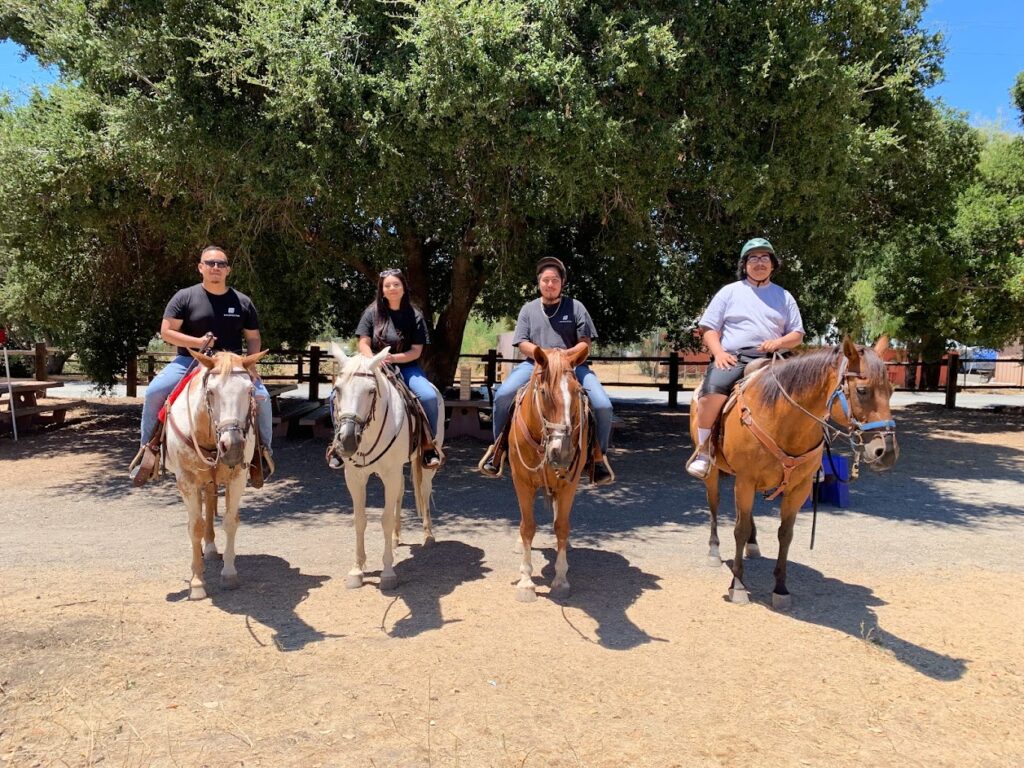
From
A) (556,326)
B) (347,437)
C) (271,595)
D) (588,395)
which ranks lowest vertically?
(271,595)

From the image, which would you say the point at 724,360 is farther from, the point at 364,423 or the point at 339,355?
the point at 339,355

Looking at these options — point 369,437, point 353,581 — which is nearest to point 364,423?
point 369,437

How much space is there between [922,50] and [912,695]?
1130cm

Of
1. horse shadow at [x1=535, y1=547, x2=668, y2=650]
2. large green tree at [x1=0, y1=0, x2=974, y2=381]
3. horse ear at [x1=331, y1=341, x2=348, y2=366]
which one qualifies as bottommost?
horse shadow at [x1=535, y1=547, x2=668, y2=650]

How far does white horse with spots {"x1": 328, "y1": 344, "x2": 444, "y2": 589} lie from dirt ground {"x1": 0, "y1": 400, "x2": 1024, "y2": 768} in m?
0.40

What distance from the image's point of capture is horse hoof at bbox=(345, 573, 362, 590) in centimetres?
535

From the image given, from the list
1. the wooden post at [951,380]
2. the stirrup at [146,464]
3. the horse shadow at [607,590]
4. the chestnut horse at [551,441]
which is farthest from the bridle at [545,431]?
the wooden post at [951,380]

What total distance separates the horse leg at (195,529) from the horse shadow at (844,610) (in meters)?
4.33

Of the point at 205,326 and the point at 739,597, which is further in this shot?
the point at 205,326

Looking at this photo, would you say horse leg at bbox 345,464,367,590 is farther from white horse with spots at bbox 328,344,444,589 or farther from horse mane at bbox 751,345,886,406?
horse mane at bbox 751,345,886,406

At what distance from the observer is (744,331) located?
5.40m

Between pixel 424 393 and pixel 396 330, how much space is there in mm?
627

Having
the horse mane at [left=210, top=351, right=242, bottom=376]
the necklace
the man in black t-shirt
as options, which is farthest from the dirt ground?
the necklace

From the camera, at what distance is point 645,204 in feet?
29.1
